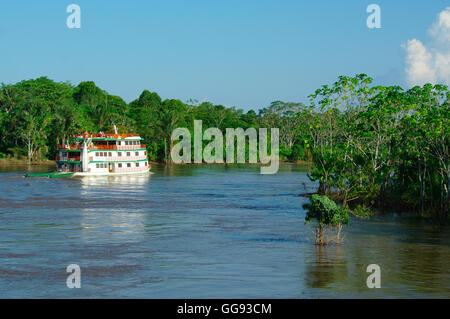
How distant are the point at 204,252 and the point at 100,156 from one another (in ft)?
182

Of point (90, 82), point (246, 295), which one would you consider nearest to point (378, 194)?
point (246, 295)

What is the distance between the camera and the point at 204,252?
25.7 meters

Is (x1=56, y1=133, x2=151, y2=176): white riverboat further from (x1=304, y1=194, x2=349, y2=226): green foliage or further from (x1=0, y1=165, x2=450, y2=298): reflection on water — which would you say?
(x1=304, y1=194, x2=349, y2=226): green foliage

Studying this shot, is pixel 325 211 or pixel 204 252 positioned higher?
pixel 325 211

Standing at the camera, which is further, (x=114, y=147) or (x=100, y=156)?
(x=114, y=147)

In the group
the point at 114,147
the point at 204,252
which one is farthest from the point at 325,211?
the point at 114,147

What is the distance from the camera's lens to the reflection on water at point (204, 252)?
1953 centimetres

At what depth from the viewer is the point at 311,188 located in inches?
2350

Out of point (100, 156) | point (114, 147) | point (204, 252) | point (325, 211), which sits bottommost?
point (204, 252)

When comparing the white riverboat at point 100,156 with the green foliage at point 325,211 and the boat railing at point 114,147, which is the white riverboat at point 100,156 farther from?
the green foliage at point 325,211

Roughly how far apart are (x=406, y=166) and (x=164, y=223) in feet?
52.1

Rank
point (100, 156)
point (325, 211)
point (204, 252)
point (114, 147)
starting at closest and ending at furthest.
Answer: point (325, 211)
point (204, 252)
point (100, 156)
point (114, 147)

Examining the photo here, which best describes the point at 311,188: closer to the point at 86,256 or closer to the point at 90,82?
the point at 86,256

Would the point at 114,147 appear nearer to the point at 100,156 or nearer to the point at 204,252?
the point at 100,156
